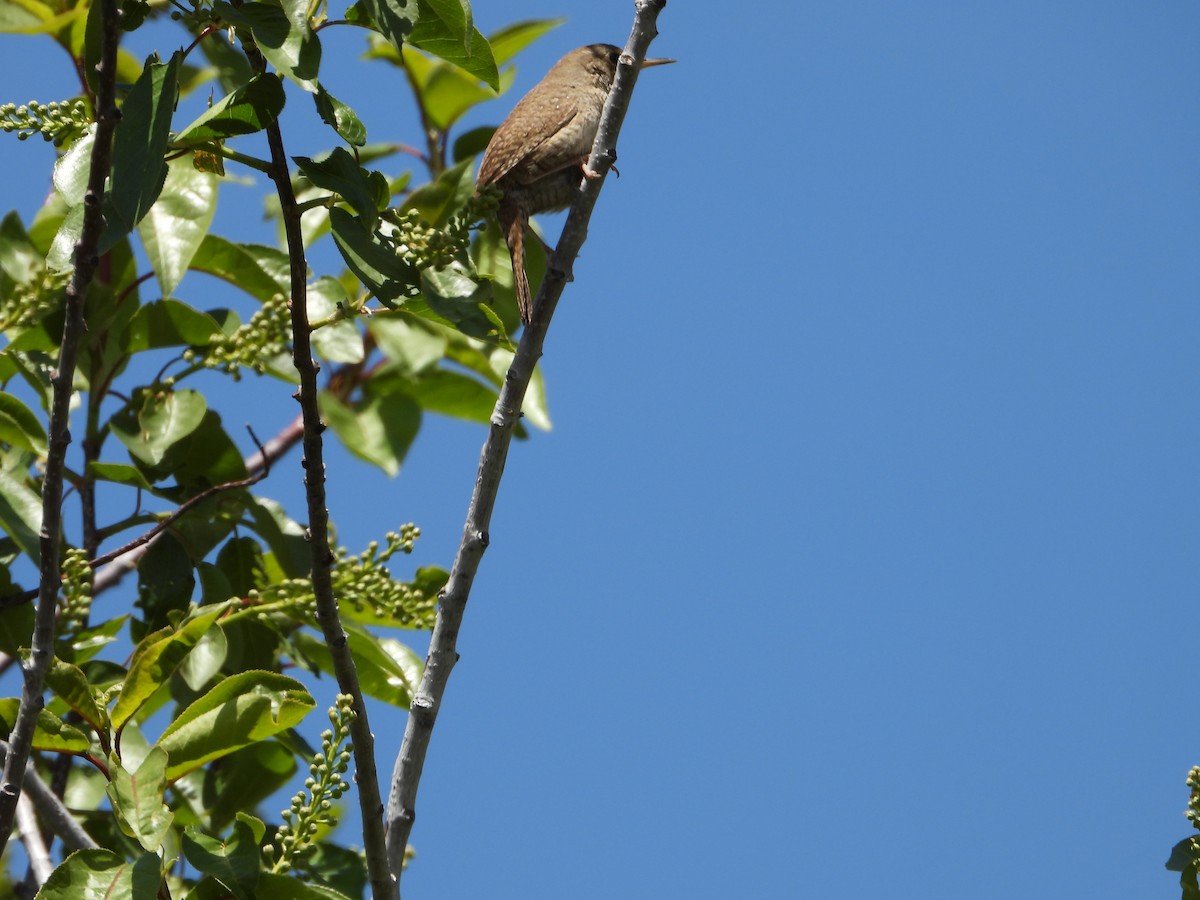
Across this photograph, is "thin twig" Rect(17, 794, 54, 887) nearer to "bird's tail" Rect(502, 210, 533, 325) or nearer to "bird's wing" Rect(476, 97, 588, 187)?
"bird's tail" Rect(502, 210, 533, 325)

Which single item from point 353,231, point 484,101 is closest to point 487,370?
point 484,101

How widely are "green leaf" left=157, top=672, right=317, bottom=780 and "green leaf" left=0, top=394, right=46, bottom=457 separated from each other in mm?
855

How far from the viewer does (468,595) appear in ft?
7.09

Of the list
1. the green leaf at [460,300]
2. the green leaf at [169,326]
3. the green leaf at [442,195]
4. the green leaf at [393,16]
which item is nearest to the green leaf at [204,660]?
the green leaf at [169,326]

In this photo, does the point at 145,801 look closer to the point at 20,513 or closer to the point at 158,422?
the point at 20,513

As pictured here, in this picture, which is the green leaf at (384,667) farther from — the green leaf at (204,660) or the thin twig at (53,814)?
the thin twig at (53,814)

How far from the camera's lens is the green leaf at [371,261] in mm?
1810

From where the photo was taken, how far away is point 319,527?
179cm

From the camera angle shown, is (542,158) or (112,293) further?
(542,158)

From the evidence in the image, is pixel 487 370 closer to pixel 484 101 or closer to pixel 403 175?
pixel 403 175

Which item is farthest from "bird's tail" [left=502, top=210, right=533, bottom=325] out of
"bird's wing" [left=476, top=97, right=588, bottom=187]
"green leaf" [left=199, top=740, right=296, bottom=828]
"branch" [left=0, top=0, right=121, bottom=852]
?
"branch" [left=0, top=0, right=121, bottom=852]

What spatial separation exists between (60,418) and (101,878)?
0.77 meters

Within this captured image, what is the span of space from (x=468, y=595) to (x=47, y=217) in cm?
177

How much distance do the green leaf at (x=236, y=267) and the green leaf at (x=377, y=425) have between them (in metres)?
0.43
